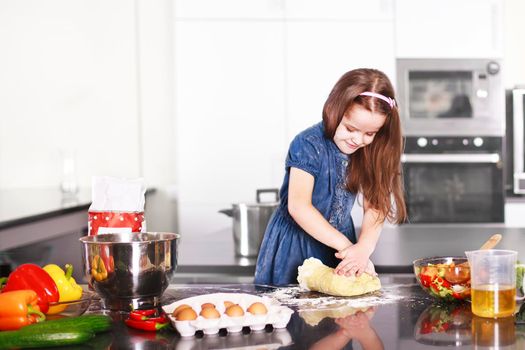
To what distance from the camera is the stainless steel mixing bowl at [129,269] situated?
4.51 feet

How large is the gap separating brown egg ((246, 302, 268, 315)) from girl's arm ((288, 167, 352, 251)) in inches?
25.8

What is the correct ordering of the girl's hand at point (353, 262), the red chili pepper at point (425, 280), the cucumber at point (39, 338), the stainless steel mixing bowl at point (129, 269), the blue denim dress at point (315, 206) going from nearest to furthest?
the cucumber at point (39, 338)
the stainless steel mixing bowl at point (129, 269)
the red chili pepper at point (425, 280)
the girl's hand at point (353, 262)
the blue denim dress at point (315, 206)

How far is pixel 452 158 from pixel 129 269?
9.03 ft

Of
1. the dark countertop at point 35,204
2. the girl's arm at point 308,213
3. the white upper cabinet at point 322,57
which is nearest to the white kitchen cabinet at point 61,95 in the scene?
the dark countertop at point 35,204

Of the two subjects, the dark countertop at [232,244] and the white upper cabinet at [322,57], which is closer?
the dark countertop at [232,244]

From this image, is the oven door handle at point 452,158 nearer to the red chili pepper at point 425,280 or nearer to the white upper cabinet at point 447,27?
the white upper cabinet at point 447,27

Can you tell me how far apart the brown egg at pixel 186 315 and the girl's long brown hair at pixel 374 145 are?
816 mm

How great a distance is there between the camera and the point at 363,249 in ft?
6.03

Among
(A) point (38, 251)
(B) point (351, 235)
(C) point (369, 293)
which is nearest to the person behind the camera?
(C) point (369, 293)

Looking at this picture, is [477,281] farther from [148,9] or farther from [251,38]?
[148,9]

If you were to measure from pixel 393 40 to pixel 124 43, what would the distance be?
61.7 inches

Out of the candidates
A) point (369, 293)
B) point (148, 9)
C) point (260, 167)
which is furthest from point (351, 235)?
point (148, 9)

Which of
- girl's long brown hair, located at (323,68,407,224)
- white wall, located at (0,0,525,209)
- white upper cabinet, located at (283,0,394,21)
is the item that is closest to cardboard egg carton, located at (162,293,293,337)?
girl's long brown hair, located at (323,68,407,224)

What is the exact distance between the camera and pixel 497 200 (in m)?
3.83
